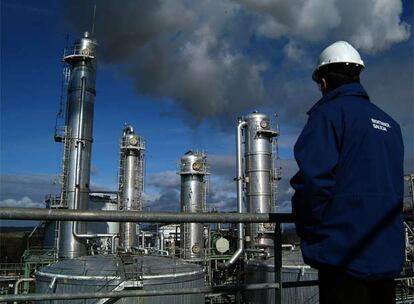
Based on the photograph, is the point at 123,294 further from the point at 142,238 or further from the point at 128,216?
the point at 142,238

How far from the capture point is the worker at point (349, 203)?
6.24 ft

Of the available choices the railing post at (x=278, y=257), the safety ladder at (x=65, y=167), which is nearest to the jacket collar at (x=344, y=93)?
the railing post at (x=278, y=257)

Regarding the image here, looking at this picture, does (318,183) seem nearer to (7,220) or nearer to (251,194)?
(7,220)

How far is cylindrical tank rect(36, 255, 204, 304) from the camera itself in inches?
489

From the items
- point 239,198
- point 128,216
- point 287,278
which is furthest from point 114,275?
point 239,198

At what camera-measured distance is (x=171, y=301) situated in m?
10.8

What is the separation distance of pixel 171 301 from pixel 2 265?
2333 cm

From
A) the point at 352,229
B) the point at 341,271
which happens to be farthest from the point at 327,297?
the point at 352,229

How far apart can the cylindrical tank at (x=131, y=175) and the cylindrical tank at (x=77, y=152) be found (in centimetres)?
386

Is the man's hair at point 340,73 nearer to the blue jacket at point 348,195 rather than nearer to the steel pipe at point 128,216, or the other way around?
the blue jacket at point 348,195

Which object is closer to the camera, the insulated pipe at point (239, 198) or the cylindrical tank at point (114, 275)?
the cylindrical tank at point (114, 275)

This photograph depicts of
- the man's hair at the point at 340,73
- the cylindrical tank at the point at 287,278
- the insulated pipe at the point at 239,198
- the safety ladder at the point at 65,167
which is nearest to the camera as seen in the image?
the man's hair at the point at 340,73

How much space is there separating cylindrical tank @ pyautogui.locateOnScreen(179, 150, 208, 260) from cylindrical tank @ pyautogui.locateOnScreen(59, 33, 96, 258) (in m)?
6.35

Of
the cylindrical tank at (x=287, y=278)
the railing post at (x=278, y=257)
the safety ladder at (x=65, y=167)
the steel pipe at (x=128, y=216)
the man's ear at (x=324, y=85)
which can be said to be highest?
the safety ladder at (x=65, y=167)
